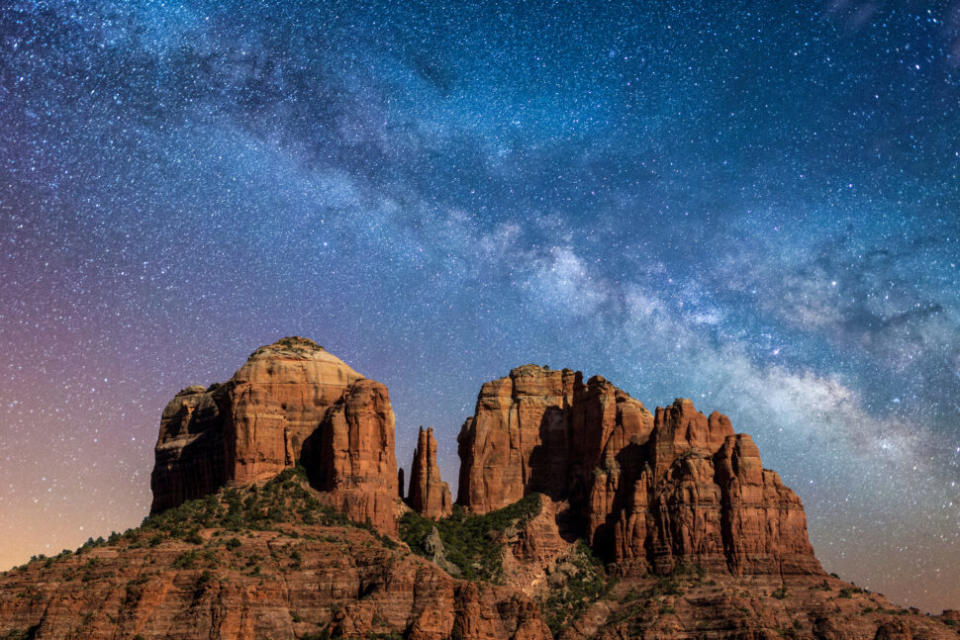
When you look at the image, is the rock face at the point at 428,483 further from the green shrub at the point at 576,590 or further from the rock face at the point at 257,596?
the rock face at the point at 257,596

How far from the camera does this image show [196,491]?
16600 centimetres

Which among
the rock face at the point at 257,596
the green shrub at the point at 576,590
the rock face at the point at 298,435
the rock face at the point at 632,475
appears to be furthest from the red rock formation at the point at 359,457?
the rock face at the point at 632,475

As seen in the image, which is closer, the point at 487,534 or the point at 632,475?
the point at 487,534

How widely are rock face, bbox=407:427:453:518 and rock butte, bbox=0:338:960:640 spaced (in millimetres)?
224

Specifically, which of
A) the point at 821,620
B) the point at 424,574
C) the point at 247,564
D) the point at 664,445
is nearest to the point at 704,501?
the point at 664,445

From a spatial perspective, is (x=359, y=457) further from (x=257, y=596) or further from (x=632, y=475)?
(x=632, y=475)

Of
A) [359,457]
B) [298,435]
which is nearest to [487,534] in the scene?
[359,457]

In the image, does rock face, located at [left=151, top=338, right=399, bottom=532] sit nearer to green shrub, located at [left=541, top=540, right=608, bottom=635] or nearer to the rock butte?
the rock butte

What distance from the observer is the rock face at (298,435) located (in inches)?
6102

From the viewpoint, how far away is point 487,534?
170 meters

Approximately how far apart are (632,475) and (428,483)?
2575 cm

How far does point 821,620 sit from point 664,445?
2997 cm

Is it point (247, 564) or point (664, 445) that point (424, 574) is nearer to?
point (247, 564)

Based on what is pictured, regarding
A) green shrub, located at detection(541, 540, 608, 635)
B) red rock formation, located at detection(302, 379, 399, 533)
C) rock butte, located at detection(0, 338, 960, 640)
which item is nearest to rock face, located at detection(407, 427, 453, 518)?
rock butte, located at detection(0, 338, 960, 640)
